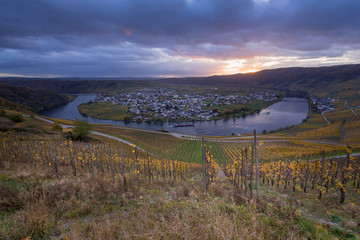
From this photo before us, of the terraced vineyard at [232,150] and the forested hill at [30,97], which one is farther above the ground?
the forested hill at [30,97]

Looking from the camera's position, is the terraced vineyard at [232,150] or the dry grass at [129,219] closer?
the dry grass at [129,219]

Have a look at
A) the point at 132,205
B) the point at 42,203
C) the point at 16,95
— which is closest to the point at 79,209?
the point at 42,203

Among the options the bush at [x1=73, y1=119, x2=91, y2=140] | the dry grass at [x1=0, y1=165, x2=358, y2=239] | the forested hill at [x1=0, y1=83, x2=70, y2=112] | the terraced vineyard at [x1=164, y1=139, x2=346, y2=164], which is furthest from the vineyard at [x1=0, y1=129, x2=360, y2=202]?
the forested hill at [x1=0, y1=83, x2=70, y2=112]

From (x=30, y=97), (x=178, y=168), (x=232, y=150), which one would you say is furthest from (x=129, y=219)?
(x=30, y=97)

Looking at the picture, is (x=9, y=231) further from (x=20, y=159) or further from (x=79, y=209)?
(x=20, y=159)

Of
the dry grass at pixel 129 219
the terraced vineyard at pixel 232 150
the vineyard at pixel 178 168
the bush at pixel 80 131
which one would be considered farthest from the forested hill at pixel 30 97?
the dry grass at pixel 129 219

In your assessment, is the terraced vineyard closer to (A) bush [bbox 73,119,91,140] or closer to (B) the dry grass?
(A) bush [bbox 73,119,91,140]

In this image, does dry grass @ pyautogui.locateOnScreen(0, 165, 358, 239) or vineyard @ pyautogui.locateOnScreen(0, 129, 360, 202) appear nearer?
dry grass @ pyautogui.locateOnScreen(0, 165, 358, 239)

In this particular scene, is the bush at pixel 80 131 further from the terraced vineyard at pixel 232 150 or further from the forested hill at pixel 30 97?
the forested hill at pixel 30 97

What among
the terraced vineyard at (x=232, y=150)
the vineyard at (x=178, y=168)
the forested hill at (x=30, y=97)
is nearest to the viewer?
the vineyard at (x=178, y=168)

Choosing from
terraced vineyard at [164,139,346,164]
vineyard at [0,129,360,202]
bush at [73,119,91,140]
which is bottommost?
terraced vineyard at [164,139,346,164]

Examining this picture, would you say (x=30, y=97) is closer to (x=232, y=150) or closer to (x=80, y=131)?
(x=80, y=131)

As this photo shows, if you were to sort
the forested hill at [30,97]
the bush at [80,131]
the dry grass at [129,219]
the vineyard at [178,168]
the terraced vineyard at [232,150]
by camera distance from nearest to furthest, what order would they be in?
the dry grass at [129,219] < the vineyard at [178,168] < the bush at [80,131] < the terraced vineyard at [232,150] < the forested hill at [30,97]
